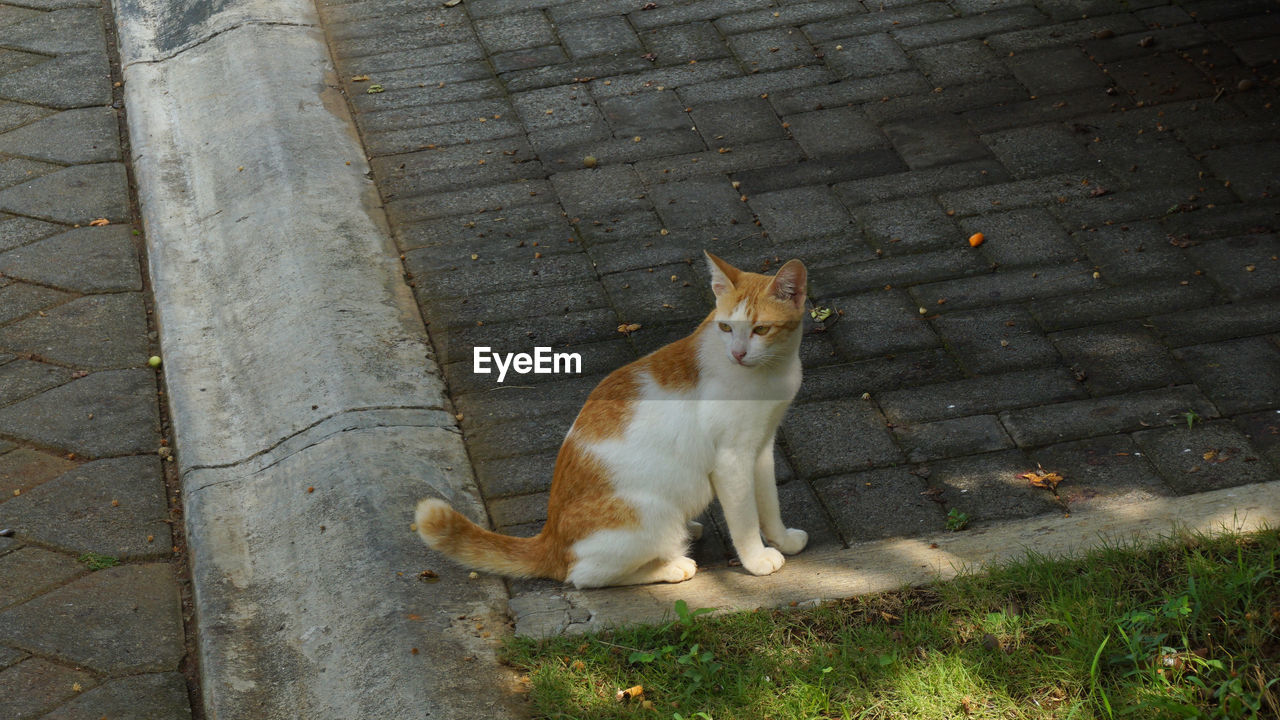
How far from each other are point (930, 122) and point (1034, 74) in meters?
0.68

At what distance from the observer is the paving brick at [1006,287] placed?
436 centimetres

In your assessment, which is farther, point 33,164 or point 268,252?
point 33,164

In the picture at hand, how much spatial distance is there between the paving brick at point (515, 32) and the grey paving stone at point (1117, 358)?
3270 millimetres

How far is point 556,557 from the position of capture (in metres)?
3.17

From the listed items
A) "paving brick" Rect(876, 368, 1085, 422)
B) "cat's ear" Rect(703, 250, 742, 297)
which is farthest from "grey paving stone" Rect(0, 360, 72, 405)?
"paving brick" Rect(876, 368, 1085, 422)

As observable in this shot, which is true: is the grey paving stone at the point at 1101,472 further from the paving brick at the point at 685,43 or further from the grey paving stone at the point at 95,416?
the paving brick at the point at 685,43

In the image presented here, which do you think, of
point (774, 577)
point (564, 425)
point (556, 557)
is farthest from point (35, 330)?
point (774, 577)

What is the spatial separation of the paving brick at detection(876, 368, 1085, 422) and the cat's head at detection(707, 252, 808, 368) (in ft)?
3.02

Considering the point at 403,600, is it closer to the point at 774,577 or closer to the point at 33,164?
the point at 774,577

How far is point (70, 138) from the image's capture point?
223 inches

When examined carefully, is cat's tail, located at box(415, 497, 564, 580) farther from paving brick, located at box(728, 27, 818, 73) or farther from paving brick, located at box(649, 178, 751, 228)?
paving brick, located at box(728, 27, 818, 73)

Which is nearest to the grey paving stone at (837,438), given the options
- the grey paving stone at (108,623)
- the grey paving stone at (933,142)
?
the grey paving stone at (933,142)

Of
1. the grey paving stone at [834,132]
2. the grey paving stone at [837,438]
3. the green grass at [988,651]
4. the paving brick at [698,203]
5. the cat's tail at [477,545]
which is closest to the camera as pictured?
the green grass at [988,651]

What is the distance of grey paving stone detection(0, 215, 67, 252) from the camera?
16.2ft
